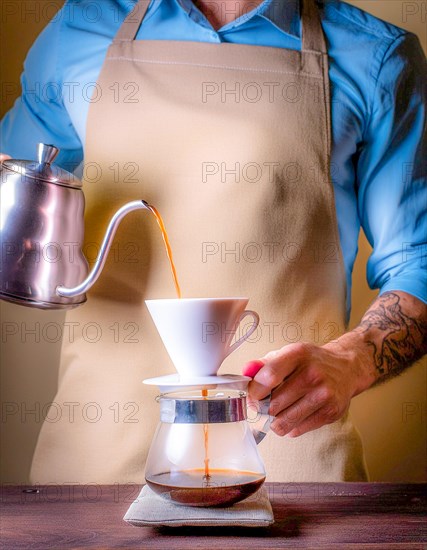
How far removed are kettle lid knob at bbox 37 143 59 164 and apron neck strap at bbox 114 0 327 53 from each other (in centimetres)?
35

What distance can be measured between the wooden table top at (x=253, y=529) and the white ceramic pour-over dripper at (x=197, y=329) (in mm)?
172

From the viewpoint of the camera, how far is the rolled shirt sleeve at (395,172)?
1392 mm

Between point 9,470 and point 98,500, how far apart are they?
3.06 feet

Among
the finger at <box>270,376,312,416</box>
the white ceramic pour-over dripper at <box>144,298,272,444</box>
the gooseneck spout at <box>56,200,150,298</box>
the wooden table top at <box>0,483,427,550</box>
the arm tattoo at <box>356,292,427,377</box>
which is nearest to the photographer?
the wooden table top at <box>0,483,427,550</box>

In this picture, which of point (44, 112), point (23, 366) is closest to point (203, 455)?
point (44, 112)

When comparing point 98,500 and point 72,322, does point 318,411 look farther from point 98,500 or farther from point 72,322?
point 72,322

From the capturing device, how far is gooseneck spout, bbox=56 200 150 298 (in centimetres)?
113

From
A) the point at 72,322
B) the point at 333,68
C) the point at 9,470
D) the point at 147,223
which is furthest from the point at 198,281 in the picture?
the point at 9,470

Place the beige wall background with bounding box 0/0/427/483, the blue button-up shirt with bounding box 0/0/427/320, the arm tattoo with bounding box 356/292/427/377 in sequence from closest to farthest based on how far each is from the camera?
the arm tattoo with bounding box 356/292/427/377
the blue button-up shirt with bounding box 0/0/427/320
the beige wall background with bounding box 0/0/427/483

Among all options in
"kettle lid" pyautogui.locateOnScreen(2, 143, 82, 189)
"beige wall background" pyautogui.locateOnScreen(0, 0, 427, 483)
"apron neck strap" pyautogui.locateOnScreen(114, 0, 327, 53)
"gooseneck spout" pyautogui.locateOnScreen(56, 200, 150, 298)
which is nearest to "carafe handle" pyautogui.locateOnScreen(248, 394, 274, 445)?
"gooseneck spout" pyautogui.locateOnScreen(56, 200, 150, 298)

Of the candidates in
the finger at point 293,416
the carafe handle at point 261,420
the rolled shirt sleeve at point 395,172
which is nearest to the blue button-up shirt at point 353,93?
the rolled shirt sleeve at point 395,172

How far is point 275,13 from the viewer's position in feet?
4.63

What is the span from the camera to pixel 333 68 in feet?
4.62

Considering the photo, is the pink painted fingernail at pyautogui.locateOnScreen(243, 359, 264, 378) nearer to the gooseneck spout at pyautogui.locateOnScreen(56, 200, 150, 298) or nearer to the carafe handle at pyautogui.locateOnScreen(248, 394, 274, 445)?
the carafe handle at pyautogui.locateOnScreen(248, 394, 274, 445)
